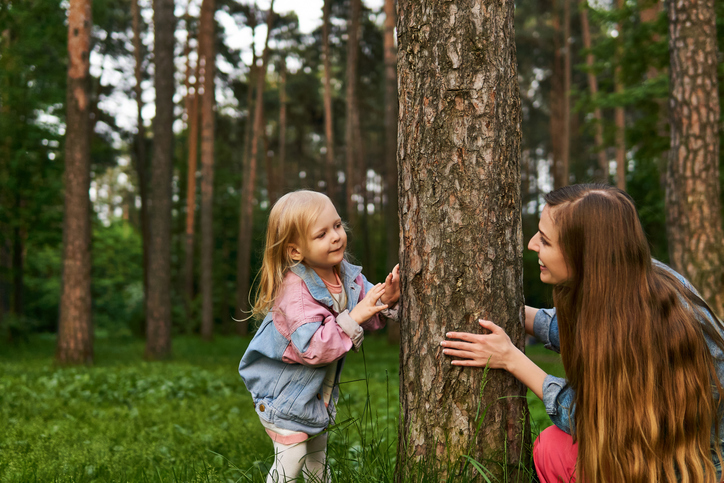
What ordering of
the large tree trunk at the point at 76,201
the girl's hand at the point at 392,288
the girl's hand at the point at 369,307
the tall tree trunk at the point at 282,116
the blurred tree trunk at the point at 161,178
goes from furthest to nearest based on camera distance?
the tall tree trunk at the point at 282,116 → the blurred tree trunk at the point at 161,178 → the large tree trunk at the point at 76,201 → the girl's hand at the point at 392,288 → the girl's hand at the point at 369,307

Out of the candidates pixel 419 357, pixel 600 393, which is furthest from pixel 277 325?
pixel 600 393

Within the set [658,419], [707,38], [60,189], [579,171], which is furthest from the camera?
[579,171]

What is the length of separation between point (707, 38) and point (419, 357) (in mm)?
5606

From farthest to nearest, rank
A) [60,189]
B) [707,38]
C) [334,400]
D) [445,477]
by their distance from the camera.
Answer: [60,189] < [707,38] < [334,400] < [445,477]

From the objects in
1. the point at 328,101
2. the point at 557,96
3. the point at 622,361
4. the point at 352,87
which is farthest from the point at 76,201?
the point at 557,96

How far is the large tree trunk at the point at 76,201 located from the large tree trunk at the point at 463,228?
8.72 metres

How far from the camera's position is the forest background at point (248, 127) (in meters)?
12.7

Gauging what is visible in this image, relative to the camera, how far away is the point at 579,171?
23.8 metres

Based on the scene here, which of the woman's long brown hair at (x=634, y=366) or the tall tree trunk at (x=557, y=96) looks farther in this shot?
the tall tree trunk at (x=557, y=96)

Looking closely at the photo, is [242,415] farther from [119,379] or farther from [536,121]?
[536,121]

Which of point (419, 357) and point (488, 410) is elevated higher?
point (419, 357)

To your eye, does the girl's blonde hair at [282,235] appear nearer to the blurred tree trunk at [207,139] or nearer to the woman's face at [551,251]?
A: the woman's face at [551,251]

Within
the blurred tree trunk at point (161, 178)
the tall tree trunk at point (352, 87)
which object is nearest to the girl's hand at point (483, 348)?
the blurred tree trunk at point (161, 178)

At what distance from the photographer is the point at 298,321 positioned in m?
2.47
